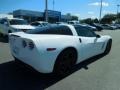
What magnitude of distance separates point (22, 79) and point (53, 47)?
1.21 meters

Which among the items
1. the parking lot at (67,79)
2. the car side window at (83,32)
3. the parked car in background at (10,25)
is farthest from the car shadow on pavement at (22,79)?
the parked car in background at (10,25)

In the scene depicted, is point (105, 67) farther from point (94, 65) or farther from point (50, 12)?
point (50, 12)

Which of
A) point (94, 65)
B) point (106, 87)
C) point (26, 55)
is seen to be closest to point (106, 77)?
point (106, 87)

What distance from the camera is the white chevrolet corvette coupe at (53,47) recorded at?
4320 millimetres

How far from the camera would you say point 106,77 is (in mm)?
5008

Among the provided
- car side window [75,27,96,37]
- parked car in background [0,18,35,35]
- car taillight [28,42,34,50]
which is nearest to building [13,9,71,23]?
parked car in background [0,18,35,35]

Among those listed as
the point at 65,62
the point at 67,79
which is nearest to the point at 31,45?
the point at 65,62

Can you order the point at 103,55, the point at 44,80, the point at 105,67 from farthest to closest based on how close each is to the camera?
the point at 103,55 < the point at 105,67 < the point at 44,80

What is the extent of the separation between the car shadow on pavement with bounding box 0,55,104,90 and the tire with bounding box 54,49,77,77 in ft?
0.76

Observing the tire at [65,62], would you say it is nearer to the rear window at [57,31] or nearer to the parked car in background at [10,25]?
the rear window at [57,31]

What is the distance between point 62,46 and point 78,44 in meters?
0.86

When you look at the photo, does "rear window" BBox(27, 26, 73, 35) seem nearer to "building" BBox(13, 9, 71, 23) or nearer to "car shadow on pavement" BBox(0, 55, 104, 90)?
"car shadow on pavement" BBox(0, 55, 104, 90)

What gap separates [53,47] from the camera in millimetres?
4488

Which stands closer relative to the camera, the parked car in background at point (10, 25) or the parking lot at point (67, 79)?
the parking lot at point (67, 79)
